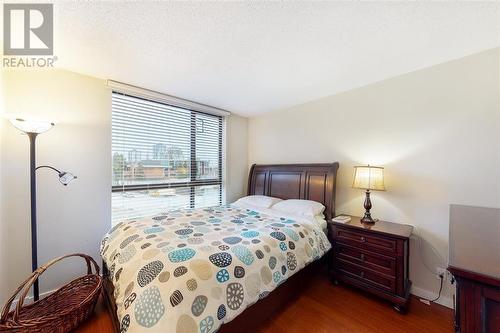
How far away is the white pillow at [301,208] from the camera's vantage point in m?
2.36

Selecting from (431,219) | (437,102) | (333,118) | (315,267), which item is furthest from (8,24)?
(431,219)

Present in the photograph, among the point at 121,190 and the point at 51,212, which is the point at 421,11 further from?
the point at 51,212

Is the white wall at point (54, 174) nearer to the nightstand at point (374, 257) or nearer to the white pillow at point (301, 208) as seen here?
the white pillow at point (301, 208)

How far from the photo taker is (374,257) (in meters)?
1.91

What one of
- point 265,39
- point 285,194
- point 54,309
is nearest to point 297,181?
point 285,194

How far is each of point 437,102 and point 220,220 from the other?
2533 millimetres

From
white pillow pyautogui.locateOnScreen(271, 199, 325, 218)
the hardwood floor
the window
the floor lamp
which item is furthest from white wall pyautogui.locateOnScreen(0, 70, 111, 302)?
white pillow pyautogui.locateOnScreen(271, 199, 325, 218)

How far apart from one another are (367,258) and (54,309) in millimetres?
2783

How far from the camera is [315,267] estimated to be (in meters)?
2.22

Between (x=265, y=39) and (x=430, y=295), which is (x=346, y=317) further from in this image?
(x=265, y=39)

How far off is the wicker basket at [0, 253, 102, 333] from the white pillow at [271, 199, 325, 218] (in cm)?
202

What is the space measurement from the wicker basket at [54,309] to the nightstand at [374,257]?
7.67 ft

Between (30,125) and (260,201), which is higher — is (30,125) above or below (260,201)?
above

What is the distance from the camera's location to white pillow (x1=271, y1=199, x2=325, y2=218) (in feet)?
7.73
